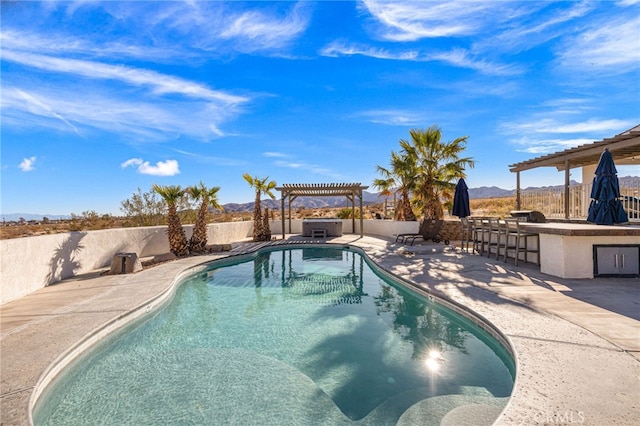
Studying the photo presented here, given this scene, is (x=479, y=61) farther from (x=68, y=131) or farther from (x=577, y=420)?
(x=68, y=131)

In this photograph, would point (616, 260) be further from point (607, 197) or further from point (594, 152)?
point (594, 152)

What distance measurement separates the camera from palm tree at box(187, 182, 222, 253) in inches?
502

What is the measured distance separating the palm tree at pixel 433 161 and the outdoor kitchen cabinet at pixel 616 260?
8.77 metres

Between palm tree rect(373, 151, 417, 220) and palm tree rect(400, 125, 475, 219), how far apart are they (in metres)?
0.34

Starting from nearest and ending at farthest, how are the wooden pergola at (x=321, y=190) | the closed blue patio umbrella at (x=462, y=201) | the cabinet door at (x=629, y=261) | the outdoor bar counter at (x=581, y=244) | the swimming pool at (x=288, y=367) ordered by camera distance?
the swimming pool at (x=288, y=367), the outdoor bar counter at (x=581, y=244), the cabinet door at (x=629, y=261), the closed blue patio umbrella at (x=462, y=201), the wooden pergola at (x=321, y=190)

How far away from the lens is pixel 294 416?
3.16 m

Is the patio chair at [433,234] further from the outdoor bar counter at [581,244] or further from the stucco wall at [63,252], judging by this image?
the stucco wall at [63,252]

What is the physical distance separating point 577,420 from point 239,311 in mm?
5664

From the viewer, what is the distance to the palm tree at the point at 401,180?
1600 cm

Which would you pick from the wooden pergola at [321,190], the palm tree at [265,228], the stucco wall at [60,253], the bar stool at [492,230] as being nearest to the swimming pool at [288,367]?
the stucco wall at [60,253]

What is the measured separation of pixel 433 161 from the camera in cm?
1534

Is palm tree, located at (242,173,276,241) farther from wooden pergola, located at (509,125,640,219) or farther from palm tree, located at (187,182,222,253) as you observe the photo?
wooden pergola, located at (509,125,640,219)

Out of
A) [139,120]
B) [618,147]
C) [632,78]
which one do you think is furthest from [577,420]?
[139,120]

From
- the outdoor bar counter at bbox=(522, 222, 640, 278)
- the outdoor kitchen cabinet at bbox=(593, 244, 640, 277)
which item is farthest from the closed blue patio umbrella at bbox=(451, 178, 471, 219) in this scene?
the outdoor kitchen cabinet at bbox=(593, 244, 640, 277)
